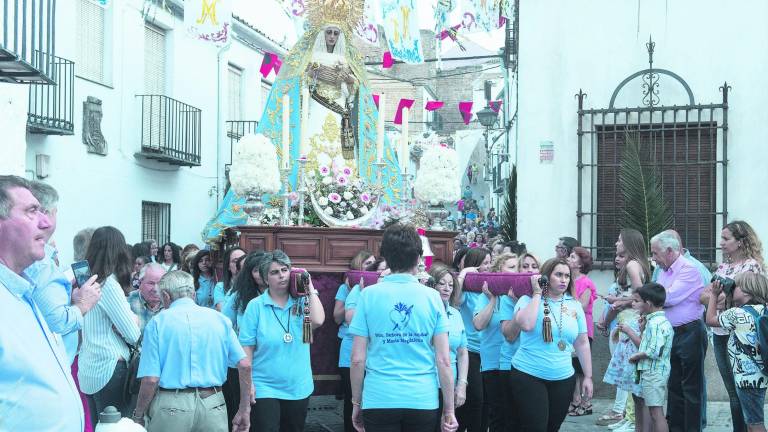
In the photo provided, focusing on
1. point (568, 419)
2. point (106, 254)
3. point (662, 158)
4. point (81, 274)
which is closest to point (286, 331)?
point (106, 254)

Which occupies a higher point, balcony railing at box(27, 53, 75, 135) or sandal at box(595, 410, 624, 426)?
balcony railing at box(27, 53, 75, 135)

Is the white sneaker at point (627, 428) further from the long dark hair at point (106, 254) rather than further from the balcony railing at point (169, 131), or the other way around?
the balcony railing at point (169, 131)

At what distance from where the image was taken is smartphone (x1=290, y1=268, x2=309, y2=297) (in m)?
5.95

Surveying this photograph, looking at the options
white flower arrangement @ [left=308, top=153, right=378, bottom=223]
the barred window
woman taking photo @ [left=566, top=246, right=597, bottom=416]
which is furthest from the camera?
the barred window

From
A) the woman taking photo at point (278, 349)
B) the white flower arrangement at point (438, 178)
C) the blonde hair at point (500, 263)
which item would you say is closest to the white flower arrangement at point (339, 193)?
the white flower arrangement at point (438, 178)

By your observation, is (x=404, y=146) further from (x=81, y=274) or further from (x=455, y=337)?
(x=81, y=274)

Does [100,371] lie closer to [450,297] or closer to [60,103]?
[450,297]

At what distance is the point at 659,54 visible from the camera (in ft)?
33.9

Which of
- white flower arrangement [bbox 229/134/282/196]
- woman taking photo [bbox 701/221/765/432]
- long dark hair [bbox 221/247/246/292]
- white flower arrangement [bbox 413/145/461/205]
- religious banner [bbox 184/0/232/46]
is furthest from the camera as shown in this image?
religious banner [bbox 184/0/232/46]

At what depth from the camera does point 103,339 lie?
5.61 meters

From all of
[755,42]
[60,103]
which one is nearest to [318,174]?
[755,42]

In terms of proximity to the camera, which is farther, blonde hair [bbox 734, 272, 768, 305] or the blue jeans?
the blue jeans

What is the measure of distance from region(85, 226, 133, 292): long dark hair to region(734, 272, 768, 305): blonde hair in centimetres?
386

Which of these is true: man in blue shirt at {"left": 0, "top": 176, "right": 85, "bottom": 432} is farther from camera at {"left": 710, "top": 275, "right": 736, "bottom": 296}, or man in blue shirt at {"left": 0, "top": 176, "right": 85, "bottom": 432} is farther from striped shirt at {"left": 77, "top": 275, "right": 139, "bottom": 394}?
camera at {"left": 710, "top": 275, "right": 736, "bottom": 296}
